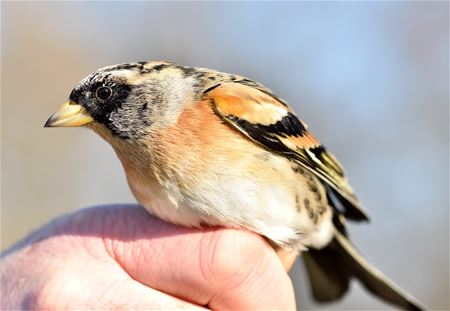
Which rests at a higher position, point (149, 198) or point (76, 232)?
point (149, 198)

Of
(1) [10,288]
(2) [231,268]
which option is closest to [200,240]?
(2) [231,268]

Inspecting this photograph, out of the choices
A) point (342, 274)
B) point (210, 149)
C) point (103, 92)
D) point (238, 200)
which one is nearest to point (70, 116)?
point (103, 92)

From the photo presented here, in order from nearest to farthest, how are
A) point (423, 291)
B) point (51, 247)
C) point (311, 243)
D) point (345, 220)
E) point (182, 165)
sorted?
point (182, 165) < point (51, 247) < point (311, 243) < point (345, 220) < point (423, 291)

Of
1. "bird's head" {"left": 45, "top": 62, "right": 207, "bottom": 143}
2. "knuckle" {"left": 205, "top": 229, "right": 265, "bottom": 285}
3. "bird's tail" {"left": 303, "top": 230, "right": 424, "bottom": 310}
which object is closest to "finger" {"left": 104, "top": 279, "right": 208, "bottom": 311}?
"knuckle" {"left": 205, "top": 229, "right": 265, "bottom": 285}

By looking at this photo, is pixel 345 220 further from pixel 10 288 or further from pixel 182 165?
pixel 10 288

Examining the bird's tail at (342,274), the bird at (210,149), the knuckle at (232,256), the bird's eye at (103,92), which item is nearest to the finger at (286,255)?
the bird at (210,149)

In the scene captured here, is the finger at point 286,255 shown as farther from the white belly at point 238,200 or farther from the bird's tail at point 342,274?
the bird's tail at point 342,274

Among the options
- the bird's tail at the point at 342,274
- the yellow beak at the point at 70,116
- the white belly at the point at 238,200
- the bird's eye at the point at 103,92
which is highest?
the bird's eye at the point at 103,92

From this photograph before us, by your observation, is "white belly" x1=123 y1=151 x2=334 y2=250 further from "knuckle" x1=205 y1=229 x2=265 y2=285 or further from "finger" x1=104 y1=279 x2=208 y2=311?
"finger" x1=104 y1=279 x2=208 y2=311
